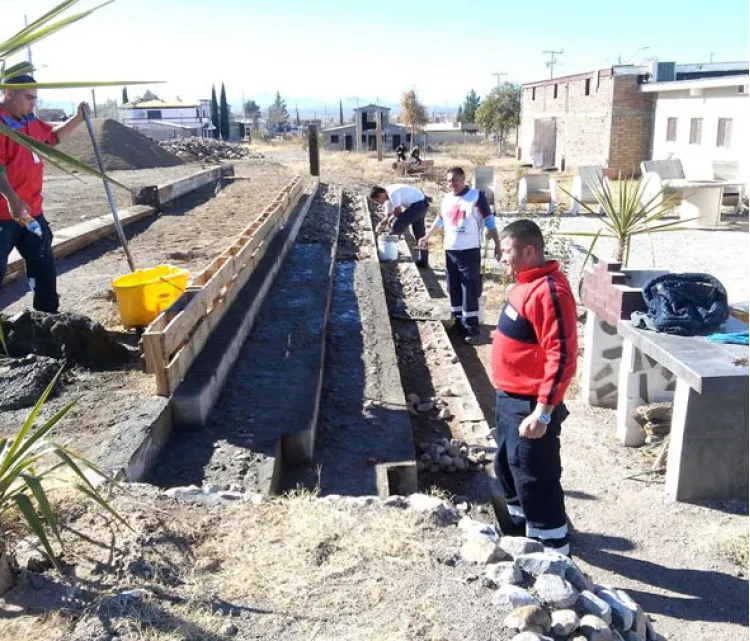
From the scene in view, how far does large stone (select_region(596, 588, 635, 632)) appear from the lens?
2.71 meters

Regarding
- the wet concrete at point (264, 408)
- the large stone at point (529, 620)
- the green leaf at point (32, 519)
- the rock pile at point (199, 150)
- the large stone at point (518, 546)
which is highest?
the rock pile at point (199, 150)

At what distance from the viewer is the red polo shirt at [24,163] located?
15.8ft

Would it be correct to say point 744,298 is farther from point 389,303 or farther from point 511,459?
point 511,459

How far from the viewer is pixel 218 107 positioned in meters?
66.6

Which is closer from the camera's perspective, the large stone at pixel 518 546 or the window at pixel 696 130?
the large stone at pixel 518 546

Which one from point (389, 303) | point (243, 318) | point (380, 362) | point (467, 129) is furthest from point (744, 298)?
point (467, 129)

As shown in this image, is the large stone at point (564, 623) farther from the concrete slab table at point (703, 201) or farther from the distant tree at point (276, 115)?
the distant tree at point (276, 115)

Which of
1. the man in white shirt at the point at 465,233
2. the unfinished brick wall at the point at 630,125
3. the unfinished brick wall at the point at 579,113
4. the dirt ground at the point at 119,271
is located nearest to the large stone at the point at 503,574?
the dirt ground at the point at 119,271

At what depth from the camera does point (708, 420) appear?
14.0ft

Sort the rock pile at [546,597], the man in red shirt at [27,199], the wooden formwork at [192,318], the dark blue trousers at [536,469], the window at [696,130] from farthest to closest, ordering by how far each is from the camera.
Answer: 1. the window at [696,130]
2. the man in red shirt at [27,199]
3. the wooden formwork at [192,318]
4. the dark blue trousers at [536,469]
5. the rock pile at [546,597]

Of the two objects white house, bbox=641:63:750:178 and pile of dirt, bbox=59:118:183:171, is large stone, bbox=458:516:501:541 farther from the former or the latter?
pile of dirt, bbox=59:118:183:171

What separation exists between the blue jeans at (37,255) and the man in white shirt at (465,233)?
3.77m


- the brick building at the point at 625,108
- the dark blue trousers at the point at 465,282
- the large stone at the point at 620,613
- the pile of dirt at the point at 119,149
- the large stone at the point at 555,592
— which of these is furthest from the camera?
the pile of dirt at the point at 119,149

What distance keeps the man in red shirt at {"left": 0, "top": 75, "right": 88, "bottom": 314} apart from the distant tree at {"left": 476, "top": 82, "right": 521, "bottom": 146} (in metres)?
46.4
